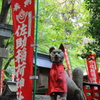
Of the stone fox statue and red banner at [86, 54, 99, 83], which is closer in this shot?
the stone fox statue

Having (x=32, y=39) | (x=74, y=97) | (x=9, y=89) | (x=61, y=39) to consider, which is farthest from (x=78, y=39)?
(x=32, y=39)

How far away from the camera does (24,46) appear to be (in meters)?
4.90

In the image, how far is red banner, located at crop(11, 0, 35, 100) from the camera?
468cm

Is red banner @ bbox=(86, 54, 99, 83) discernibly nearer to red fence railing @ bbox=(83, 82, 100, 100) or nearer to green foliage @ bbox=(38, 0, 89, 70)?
green foliage @ bbox=(38, 0, 89, 70)

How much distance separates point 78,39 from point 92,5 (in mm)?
6756

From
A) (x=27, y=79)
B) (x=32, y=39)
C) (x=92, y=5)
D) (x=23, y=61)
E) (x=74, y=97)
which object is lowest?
(x=74, y=97)

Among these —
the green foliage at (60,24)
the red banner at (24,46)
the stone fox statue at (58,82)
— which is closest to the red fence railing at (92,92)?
the stone fox statue at (58,82)

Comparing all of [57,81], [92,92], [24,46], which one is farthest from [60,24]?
[24,46]

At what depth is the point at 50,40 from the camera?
1394 centimetres

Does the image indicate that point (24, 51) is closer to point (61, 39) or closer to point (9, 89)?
point (9, 89)

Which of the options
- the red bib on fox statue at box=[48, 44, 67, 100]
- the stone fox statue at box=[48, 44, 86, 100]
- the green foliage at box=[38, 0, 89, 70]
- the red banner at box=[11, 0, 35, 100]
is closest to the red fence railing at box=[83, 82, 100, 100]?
the stone fox statue at box=[48, 44, 86, 100]

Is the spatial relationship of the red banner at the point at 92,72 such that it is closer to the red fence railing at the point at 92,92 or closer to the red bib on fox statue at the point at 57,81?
the red fence railing at the point at 92,92

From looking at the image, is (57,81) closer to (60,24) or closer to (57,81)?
(57,81)

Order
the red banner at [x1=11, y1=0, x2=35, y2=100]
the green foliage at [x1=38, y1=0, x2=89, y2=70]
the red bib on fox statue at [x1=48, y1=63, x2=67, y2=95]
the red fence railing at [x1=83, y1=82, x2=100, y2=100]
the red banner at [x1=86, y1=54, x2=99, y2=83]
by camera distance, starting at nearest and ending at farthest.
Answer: the red banner at [x1=11, y1=0, x2=35, y2=100] → the red bib on fox statue at [x1=48, y1=63, x2=67, y2=95] → the red fence railing at [x1=83, y1=82, x2=100, y2=100] → the green foliage at [x1=38, y1=0, x2=89, y2=70] → the red banner at [x1=86, y1=54, x2=99, y2=83]
